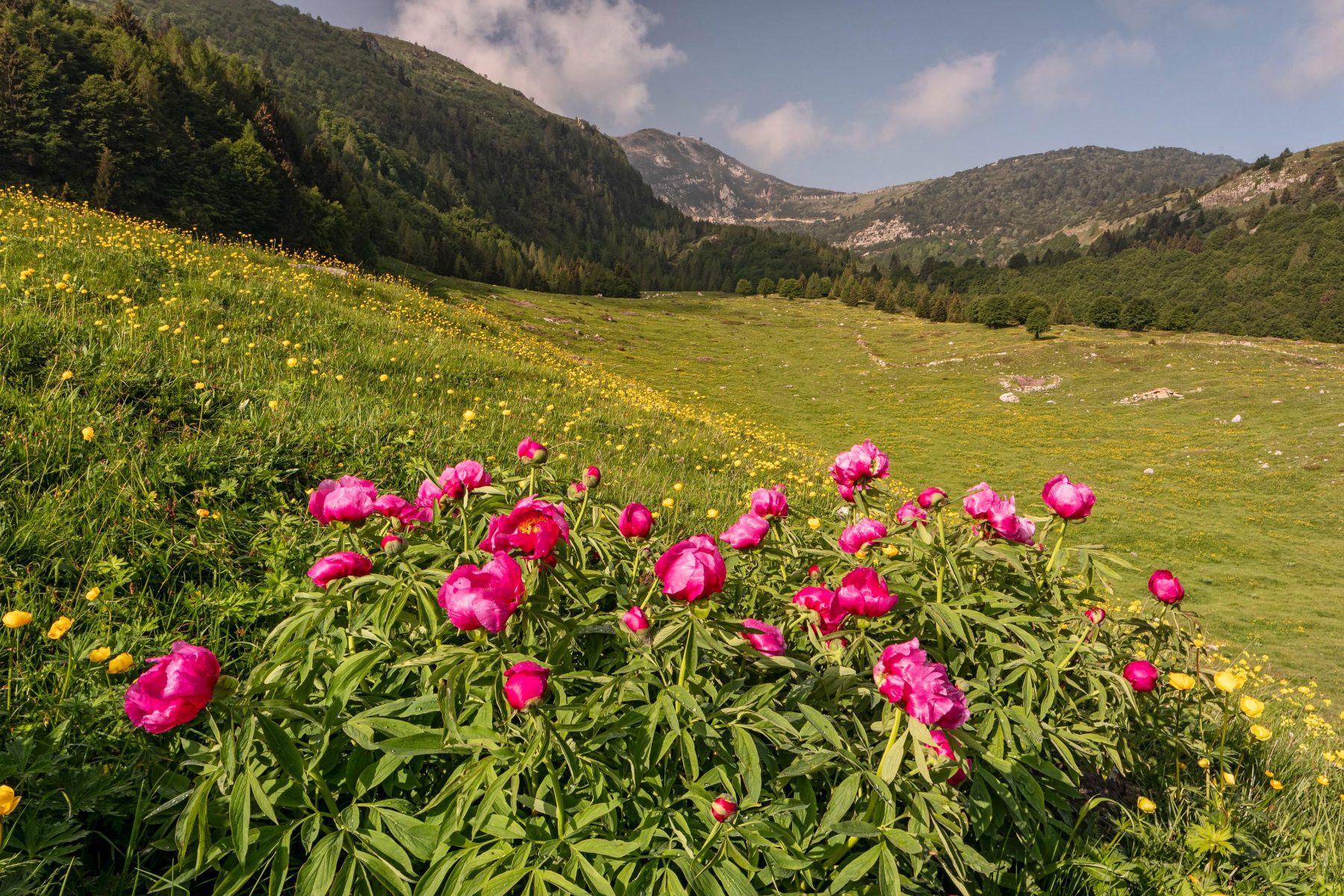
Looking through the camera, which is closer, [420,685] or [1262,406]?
[420,685]

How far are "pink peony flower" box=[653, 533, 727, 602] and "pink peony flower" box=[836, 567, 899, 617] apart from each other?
59cm

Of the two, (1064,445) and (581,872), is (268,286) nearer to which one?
(581,872)

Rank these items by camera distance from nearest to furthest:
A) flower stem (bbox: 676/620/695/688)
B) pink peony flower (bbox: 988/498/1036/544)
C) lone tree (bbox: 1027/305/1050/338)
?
1. flower stem (bbox: 676/620/695/688)
2. pink peony flower (bbox: 988/498/1036/544)
3. lone tree (bbox: 1027/305/1050/338)

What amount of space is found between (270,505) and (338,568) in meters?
2.45

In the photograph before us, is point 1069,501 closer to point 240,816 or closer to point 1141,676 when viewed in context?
point 1141,676

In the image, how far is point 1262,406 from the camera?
92.2 ft

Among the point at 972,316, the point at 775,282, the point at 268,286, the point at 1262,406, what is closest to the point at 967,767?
the point at 268,286

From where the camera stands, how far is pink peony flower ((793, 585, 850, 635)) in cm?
217

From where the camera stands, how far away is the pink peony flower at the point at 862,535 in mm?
2660

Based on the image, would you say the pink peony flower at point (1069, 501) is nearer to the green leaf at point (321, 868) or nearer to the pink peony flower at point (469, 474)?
the pink peony flower at point (469, 474)

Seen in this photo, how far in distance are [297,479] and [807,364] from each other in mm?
43497

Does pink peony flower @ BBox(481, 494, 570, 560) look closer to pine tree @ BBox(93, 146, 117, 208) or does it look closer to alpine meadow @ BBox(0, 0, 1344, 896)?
alpine meadow @ BBox(0, 0, 1344, 896)

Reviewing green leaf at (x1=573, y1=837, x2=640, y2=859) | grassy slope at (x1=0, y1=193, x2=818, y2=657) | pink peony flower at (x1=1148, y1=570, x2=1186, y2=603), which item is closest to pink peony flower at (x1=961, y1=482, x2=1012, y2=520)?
pink peony flower at (x1=1148, y1=570, x2=1186, y2=603)

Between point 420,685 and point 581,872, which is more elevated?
point 420,685
